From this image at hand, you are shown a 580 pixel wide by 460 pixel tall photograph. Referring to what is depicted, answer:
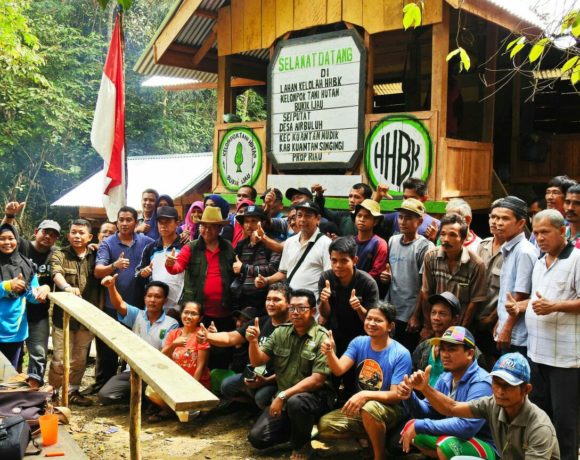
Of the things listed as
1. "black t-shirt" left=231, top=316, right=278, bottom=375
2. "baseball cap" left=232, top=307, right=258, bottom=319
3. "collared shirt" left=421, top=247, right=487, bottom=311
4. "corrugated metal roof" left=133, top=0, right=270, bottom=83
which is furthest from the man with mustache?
"corrugated metal roof" left=133, top=0, right=270, bottom=83

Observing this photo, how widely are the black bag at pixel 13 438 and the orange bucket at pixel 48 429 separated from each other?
0.86ft

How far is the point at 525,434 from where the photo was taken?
402 cm

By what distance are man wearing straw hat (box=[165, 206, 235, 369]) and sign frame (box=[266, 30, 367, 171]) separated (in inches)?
A: 92.4

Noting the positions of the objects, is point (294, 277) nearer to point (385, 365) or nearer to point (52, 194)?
point (385, 365)

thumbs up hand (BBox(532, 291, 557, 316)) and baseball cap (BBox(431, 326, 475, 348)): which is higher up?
thumbs up hand (BBox(532, 291, 557, 316))

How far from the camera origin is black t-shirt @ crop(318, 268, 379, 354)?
5859 millimetres

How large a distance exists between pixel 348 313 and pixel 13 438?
3.01 metres

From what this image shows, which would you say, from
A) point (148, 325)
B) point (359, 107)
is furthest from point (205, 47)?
point (148, 325)

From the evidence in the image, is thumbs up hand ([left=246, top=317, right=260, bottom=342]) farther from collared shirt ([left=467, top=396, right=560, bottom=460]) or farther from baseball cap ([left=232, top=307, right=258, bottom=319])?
collared shirt ([left=467, top=396, right=560, bottom=460])

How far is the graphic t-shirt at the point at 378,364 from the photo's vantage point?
17.5 feet

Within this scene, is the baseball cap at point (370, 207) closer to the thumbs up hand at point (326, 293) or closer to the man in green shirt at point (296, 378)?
the thumbs up hand at point (326, 293)

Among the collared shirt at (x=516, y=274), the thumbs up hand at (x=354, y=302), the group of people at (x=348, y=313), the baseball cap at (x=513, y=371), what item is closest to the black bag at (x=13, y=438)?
the group of people at (x=348, y=313)

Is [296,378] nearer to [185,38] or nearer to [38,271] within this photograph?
[38,271]

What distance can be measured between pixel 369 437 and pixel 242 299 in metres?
2.23
